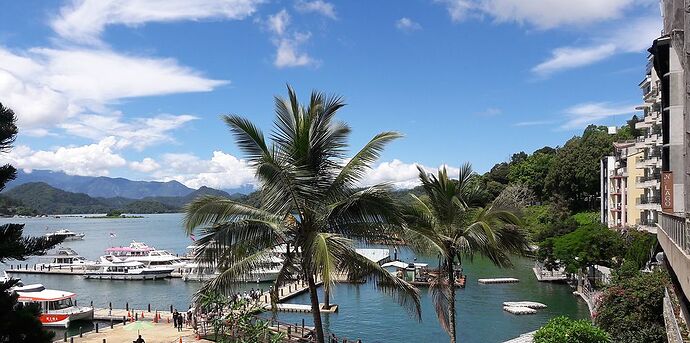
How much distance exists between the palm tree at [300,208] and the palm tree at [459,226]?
284 centimetres

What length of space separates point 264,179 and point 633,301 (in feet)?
56.2

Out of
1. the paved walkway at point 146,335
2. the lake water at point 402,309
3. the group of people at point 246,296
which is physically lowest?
the lake water at point 402,309

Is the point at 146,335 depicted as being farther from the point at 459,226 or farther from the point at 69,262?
the point at 69,262

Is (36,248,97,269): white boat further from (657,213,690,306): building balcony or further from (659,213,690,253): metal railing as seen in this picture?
(657,213,690,306): building balcony

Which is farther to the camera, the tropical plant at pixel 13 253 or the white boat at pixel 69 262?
the white boat at pixel 69 262

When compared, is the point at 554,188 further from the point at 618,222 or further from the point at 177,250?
the point at 177,250

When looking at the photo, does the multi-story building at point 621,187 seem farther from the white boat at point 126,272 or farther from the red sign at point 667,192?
the white boat at point 126,272

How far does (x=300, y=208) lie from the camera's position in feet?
31.4

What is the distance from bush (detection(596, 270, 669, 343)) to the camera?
1990cm

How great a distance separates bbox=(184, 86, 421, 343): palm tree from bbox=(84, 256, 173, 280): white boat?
5251 cm

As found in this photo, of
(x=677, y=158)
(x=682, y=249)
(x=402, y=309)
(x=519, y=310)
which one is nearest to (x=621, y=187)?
(x=519, y=310)

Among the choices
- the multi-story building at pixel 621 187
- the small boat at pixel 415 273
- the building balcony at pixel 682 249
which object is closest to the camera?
the building balcony at pixel 682 249

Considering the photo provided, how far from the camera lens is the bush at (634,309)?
19.9 m

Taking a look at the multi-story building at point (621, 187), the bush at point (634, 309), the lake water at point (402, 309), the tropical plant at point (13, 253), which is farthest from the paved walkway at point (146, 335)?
the multi-story building at point (621, 187)
